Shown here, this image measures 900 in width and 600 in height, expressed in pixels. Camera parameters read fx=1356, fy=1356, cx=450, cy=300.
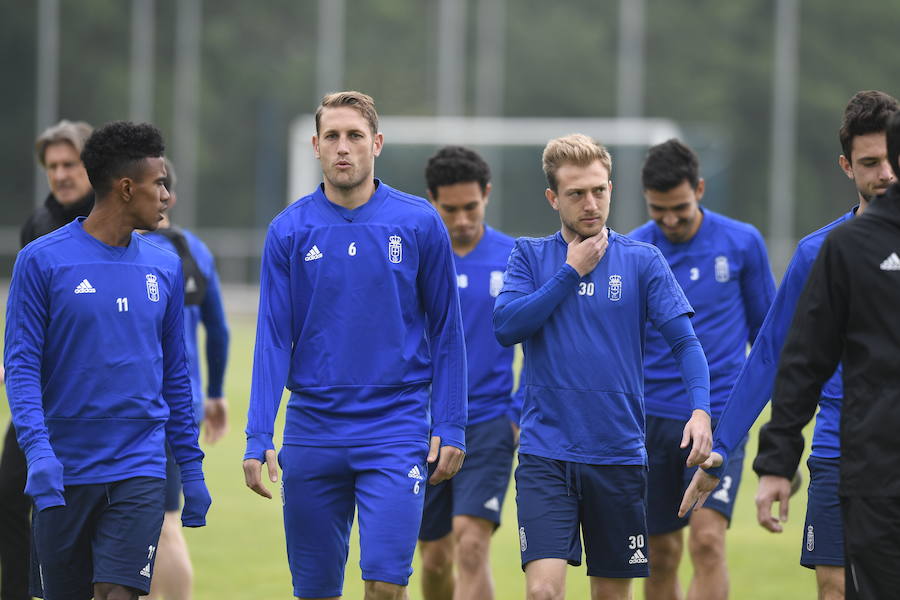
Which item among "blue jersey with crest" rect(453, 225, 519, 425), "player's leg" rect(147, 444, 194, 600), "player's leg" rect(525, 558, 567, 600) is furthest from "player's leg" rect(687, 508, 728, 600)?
"player's leg" rect(147, 444, 194, 600)

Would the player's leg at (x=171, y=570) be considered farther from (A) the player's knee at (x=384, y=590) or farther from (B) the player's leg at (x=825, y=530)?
(B) the player's leg at (x=825, y=530)

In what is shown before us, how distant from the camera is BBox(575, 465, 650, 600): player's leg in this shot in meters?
5.17

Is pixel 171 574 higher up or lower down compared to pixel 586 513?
lower down

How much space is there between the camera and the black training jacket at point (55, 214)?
20.6ft

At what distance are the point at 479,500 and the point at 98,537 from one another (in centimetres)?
238

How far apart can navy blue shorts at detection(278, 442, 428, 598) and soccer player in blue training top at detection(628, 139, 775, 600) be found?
1871 mm

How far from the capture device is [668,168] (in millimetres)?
6582

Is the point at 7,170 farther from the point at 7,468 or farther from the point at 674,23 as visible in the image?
the point at 7,468

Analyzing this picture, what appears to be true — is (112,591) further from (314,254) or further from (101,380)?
(314,254)

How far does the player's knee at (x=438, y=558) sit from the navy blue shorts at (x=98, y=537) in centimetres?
234

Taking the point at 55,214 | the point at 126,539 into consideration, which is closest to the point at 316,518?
the point at 126,539

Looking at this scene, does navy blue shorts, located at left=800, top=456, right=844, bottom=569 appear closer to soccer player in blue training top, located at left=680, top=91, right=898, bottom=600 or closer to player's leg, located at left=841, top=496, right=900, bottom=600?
soccer player in blue training top, located at left=680, top=91, right=898, bottom=600

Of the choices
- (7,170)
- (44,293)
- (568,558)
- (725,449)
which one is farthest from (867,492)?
(7,170)

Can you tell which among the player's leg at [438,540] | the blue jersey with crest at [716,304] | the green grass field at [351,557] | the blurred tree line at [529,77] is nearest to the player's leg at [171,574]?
the green grass field at [351,557]
